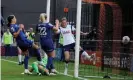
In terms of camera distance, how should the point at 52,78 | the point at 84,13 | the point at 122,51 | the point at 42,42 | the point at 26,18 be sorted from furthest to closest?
the point at 26,18 < the point at 84,13 < the point at 122,51 < the point at 42,42 < the point at 52,78

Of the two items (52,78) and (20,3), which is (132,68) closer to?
(52,78)

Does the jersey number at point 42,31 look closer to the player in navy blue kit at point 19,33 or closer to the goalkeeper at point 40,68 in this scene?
the player in navy blue kit at point 19,33

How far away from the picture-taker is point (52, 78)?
11.1 metres

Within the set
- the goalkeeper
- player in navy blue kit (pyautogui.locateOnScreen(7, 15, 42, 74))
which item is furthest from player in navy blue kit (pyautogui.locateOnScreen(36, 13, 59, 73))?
player in navy blue kit (pyautogui.locateOnScreen(7, 15, 42, 74))

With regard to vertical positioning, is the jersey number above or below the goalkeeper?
above

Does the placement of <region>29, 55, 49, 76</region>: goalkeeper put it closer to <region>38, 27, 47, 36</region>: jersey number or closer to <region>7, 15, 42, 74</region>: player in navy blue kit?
<region>7, 15, 42, 74</region>: player in navy blue kit

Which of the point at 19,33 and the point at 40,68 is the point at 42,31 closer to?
the point at 19,33

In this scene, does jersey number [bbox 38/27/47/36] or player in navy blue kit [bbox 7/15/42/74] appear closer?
jersey number [bbox 38/27/47/36]

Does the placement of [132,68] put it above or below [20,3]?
below

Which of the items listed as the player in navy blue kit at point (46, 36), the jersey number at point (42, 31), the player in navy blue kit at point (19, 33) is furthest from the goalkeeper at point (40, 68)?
the jersey number at point (42, 31)

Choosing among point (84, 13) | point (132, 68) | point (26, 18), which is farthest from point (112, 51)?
point (26, 18)

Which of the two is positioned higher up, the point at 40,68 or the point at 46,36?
the point at 46,36

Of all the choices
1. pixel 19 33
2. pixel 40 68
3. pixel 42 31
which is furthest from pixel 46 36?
pixel 40 68

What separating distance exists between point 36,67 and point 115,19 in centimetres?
439
